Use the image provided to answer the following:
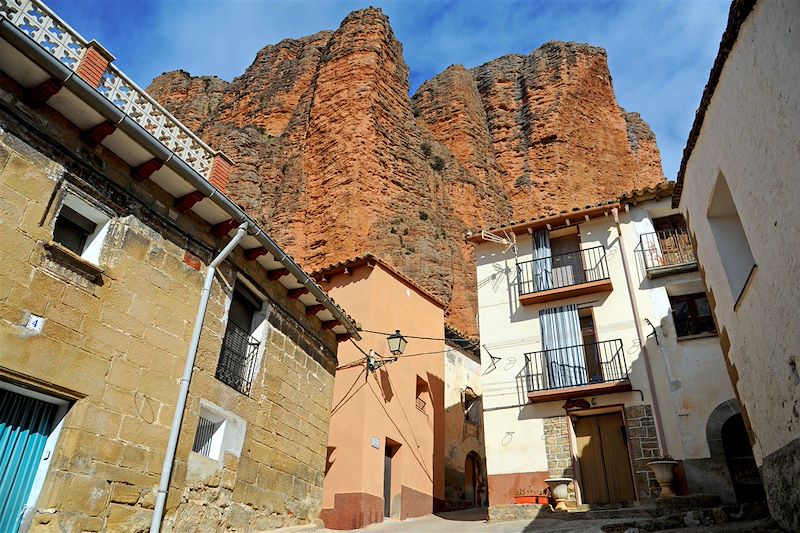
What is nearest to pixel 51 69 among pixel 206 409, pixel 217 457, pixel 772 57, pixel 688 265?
pixel 206 409

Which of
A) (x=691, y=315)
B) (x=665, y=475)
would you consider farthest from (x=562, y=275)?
(x=665, y=475)

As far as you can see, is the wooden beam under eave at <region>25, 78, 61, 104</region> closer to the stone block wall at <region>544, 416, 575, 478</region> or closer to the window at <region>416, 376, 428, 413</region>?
the stone block wall at <region>544, 416, 575, 478</region>

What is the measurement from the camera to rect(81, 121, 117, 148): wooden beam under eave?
266 inches

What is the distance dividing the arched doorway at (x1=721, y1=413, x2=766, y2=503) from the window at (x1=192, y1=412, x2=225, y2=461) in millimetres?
9572

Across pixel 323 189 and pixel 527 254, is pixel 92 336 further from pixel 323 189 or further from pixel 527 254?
pixel 323 189

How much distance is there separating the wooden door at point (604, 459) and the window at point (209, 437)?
8.42 metres

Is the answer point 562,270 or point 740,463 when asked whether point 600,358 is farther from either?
point 740,463

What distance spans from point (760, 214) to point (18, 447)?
791 cm

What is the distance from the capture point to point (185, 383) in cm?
730

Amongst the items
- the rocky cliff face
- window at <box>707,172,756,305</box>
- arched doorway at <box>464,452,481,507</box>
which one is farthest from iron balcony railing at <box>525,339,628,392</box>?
the rocky cliff face

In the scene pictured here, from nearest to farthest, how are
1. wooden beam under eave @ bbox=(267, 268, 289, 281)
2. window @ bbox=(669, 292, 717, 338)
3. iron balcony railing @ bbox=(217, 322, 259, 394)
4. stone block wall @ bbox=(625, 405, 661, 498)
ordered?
iron balcony railing @ bbox=(217, 322, 259, 394) < wooden beam under eave @ bbox=(267, 268, 289, 281) < stone block wall @ bbox=(625, 405, 661, 498) < window @ bbox=(669, 292, 717, 338)

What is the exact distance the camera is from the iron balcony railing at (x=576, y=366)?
539 inches

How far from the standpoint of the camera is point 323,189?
109 feet

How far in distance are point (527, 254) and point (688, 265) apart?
4000 millimetres
